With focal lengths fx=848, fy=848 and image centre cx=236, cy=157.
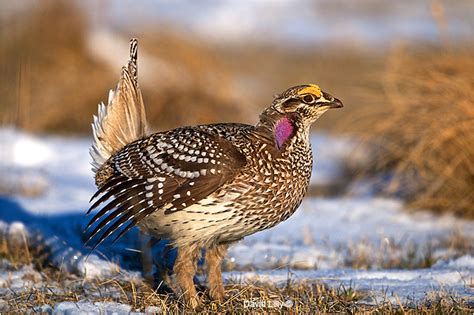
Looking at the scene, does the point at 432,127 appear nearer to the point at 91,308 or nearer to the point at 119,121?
the point at 119,121

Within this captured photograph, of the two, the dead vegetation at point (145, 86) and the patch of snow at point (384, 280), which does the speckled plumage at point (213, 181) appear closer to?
the patch of snow at point (384, 280)

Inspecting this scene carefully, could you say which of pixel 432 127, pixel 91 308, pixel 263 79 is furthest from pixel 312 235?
pixel 263 79

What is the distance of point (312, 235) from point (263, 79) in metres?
11.4

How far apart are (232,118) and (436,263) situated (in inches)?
253

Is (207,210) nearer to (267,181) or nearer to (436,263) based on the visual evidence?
(267,181)

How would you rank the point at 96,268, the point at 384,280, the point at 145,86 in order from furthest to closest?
the point at 145,86 → the point at 96,268 → the point at 384,280

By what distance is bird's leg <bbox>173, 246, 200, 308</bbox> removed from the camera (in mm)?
5008

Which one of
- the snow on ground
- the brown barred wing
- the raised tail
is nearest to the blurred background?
the snow on ground

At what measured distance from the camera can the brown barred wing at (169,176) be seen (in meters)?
4.80

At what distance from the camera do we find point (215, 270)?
5230 millimetres


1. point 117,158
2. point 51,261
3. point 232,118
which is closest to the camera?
point 117,158

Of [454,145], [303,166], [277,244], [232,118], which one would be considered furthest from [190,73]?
[303,166]

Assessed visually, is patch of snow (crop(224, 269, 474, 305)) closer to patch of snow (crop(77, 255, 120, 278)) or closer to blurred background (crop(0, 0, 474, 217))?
patch of snow (crop(77, 255, 120, 278))

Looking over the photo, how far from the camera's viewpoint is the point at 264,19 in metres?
29.8
